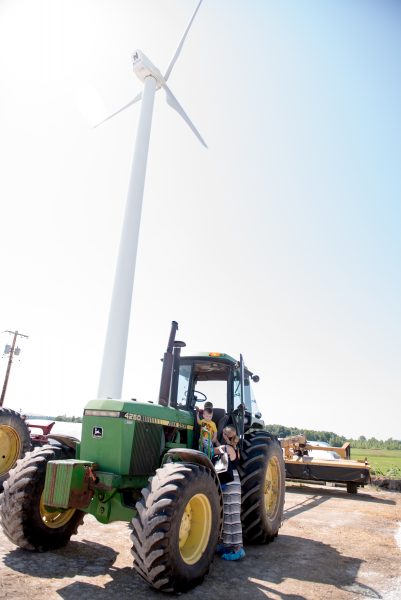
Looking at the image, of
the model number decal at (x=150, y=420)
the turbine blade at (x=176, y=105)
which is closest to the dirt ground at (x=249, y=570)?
the model number decal at (x=150, y=420)

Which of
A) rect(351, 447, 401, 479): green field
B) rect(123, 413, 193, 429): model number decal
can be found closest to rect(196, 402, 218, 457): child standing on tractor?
rect(123, 413, 193, 429): model number decal

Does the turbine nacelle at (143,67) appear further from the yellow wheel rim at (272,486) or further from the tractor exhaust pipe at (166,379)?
the yellow wheel rim at (272,486)

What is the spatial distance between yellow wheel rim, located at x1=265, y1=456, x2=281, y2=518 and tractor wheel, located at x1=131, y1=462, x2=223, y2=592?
2.33 m

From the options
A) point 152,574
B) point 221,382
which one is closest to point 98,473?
point 152,574

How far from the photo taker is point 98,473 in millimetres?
4926

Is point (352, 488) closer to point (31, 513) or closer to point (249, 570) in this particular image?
point (249, 570)

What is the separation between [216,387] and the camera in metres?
7.25

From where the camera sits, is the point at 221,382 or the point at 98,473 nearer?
the point at 98,473

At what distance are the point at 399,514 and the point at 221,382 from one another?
6.06 m

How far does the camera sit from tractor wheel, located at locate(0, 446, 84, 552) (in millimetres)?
4770

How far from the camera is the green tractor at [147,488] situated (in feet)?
12.9

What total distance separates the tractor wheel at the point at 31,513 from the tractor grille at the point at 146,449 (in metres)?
1.08

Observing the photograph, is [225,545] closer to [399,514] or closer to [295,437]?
[399,514]

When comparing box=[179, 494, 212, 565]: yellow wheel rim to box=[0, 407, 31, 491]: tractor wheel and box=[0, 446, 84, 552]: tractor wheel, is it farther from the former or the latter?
box=[0, 407, 31, 491]: tractor wheel
